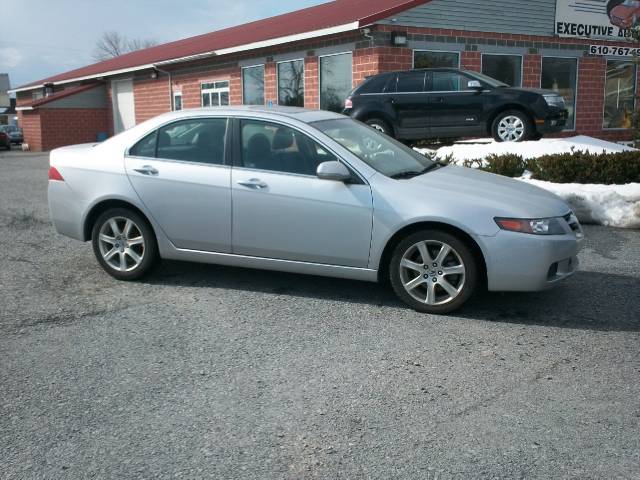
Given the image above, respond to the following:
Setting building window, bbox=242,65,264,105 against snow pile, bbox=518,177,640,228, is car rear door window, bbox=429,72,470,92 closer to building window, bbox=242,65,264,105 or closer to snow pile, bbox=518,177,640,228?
snow pile, bbox=518,177,640,228

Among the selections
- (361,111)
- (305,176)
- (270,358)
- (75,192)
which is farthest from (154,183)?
(361,111)

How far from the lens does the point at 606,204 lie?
352 inches

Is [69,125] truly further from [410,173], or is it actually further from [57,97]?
[410,173]

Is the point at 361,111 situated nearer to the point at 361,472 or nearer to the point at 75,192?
the point at 75,192


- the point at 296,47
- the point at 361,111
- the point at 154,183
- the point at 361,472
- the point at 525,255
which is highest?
the point at 296,47

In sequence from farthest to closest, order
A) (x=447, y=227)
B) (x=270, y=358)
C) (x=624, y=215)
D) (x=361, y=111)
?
1. (x=361, y=111)
2. (x=624, y=215)
3. (x=447, y=227)
4. (x=270, y=358)

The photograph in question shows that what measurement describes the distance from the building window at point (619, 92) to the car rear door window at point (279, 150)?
56.7ft

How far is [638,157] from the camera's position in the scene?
Answer: 10242 millimetres

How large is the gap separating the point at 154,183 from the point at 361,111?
8673mm

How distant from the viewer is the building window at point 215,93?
2236 cm

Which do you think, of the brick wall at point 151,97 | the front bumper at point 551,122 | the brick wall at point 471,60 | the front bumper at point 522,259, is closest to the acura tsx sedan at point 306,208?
the front bumper at point 522,259

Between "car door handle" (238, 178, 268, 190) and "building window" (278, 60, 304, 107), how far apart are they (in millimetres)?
13544

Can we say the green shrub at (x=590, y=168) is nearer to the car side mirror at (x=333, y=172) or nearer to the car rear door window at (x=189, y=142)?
the car side mirror at (x=333, y=172)

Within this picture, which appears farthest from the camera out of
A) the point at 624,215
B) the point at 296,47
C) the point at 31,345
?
the point at 296,47
